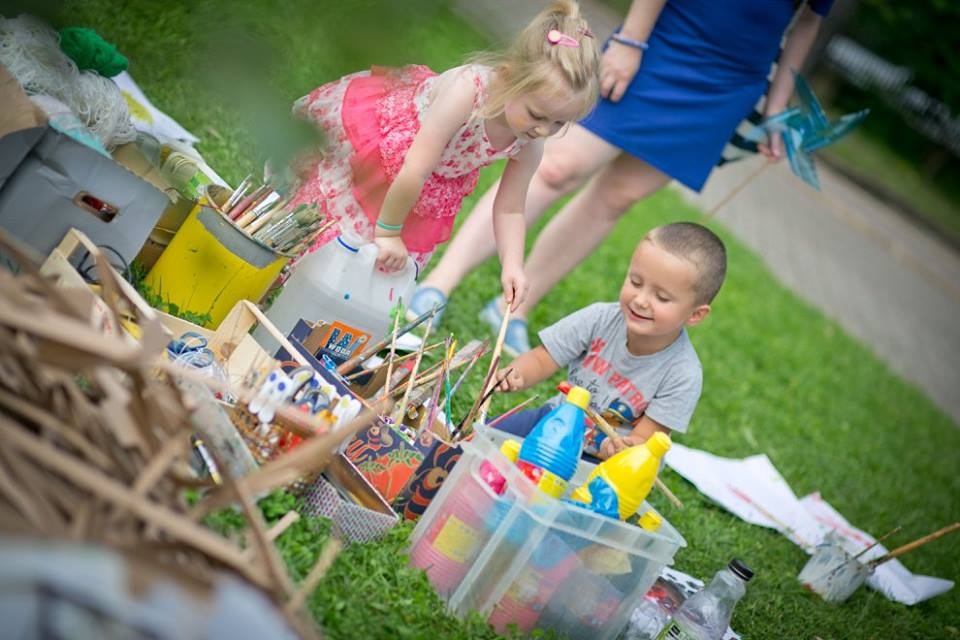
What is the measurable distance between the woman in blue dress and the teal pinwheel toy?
7 centimetres

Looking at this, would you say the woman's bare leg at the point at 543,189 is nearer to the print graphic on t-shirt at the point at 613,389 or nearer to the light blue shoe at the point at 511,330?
the light blue shoe at the point at 511,330

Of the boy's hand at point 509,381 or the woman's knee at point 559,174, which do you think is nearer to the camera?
the boy's hand at point 509,381

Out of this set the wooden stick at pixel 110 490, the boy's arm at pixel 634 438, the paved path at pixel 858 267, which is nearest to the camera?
the wooden stick at pixel 110 490

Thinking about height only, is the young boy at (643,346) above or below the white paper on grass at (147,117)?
above

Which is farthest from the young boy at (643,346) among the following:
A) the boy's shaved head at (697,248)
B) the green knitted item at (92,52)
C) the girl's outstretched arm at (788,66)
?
the green knitted item at (92,52)

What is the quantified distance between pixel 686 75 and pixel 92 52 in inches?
69.5

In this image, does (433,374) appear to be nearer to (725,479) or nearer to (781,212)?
(725,479)

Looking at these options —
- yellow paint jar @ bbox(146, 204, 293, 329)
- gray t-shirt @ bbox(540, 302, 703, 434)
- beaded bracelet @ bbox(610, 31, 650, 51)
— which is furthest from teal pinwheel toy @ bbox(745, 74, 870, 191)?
yellow paint jar @ bbox(146, 204, 293, 329)

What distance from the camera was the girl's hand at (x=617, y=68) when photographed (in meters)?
3.14

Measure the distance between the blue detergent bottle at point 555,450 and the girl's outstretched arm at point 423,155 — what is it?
0.75 meters

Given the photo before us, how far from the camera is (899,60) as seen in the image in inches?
696

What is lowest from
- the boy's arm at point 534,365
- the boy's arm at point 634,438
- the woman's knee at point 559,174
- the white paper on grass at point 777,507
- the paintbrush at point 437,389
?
the white paper on grass at point 777,507

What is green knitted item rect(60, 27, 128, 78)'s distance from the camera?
2.36 m

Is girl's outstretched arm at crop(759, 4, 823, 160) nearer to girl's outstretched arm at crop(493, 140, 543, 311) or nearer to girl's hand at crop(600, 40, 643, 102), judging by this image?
girl's hand at crop(600, 40, 643, 102)
